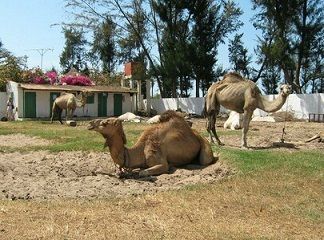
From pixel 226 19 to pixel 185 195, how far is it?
1670 inches

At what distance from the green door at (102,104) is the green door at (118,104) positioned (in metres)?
1.09

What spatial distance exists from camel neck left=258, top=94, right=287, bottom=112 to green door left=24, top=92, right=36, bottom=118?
84.2 feet

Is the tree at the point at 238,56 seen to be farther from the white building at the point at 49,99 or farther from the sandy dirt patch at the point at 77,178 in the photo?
the sandy dirt patch at the point at 77,178

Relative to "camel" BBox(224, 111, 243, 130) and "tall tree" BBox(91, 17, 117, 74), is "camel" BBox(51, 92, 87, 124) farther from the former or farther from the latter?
"tall tree" BBox(91, 17, 117, 74)

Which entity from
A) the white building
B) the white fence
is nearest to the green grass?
the white building

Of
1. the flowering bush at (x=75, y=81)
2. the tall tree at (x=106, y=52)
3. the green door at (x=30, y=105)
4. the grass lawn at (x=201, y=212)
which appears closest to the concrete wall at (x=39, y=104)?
the green door at (x=30, y=105)

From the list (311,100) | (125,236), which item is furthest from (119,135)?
(311,100)

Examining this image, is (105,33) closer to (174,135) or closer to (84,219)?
(174,135)

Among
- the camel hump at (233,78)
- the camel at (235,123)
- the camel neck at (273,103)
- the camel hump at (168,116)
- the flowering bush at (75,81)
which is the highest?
the flowering bush at (75,81)

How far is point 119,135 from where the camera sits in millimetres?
9750

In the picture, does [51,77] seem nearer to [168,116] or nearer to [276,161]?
[168,116]

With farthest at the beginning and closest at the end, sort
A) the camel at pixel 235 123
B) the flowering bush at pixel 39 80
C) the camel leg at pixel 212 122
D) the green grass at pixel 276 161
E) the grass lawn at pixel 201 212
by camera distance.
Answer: the flowering bush at pixel 39 80 → the camel at pixel 235 123 → the camel leg at pixel 212 122 → the green grass at pixel 276 161 → the grass lawn at pixel 201 212

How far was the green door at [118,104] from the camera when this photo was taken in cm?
4233

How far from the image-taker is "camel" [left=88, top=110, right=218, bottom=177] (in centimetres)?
973
